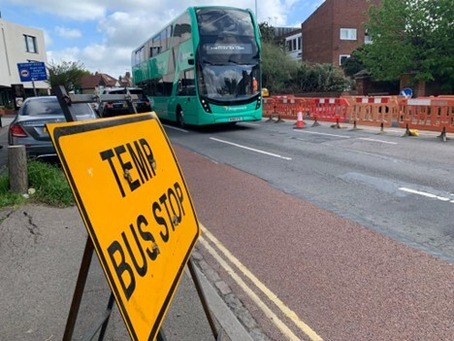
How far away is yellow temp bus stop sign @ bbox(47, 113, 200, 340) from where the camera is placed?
5.16 ft

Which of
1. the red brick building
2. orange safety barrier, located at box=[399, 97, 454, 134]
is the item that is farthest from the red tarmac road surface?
the red brick building

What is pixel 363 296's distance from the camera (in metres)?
3.22

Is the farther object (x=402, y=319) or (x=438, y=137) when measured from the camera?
(x=438, y=137)

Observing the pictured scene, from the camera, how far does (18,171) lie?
5961 millimetres

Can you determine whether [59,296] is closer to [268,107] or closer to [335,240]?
[335,240]

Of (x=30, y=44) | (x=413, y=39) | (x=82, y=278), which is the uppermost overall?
(x=30, y=44)

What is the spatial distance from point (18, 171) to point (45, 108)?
263cm

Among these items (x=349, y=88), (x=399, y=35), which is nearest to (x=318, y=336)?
(x=399, y=35)

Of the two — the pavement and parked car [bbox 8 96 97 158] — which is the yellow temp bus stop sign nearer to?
the pavement

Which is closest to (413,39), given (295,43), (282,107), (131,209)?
(282,107)

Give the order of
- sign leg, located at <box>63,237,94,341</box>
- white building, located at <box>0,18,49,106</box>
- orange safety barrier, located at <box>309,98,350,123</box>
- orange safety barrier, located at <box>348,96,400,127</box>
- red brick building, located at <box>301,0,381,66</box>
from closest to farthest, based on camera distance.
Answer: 1. sign leg, located at <box>63,237,94,341</box>
2. orange safety barrier, located at <box>348,96,400,127</box>
3. orange safety barrier, located at <box>309,98,350,123</box>
4. white building, located at <box>0,18,49,106</box>
5. red brick building, located at <box>301,0,381,66</box>

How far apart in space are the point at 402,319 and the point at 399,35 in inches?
1011

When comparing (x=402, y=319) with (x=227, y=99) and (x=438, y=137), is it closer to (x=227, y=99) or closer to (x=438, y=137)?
(x=438, y=137)

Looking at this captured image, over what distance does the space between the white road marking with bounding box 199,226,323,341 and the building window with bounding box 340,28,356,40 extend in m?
43.3
